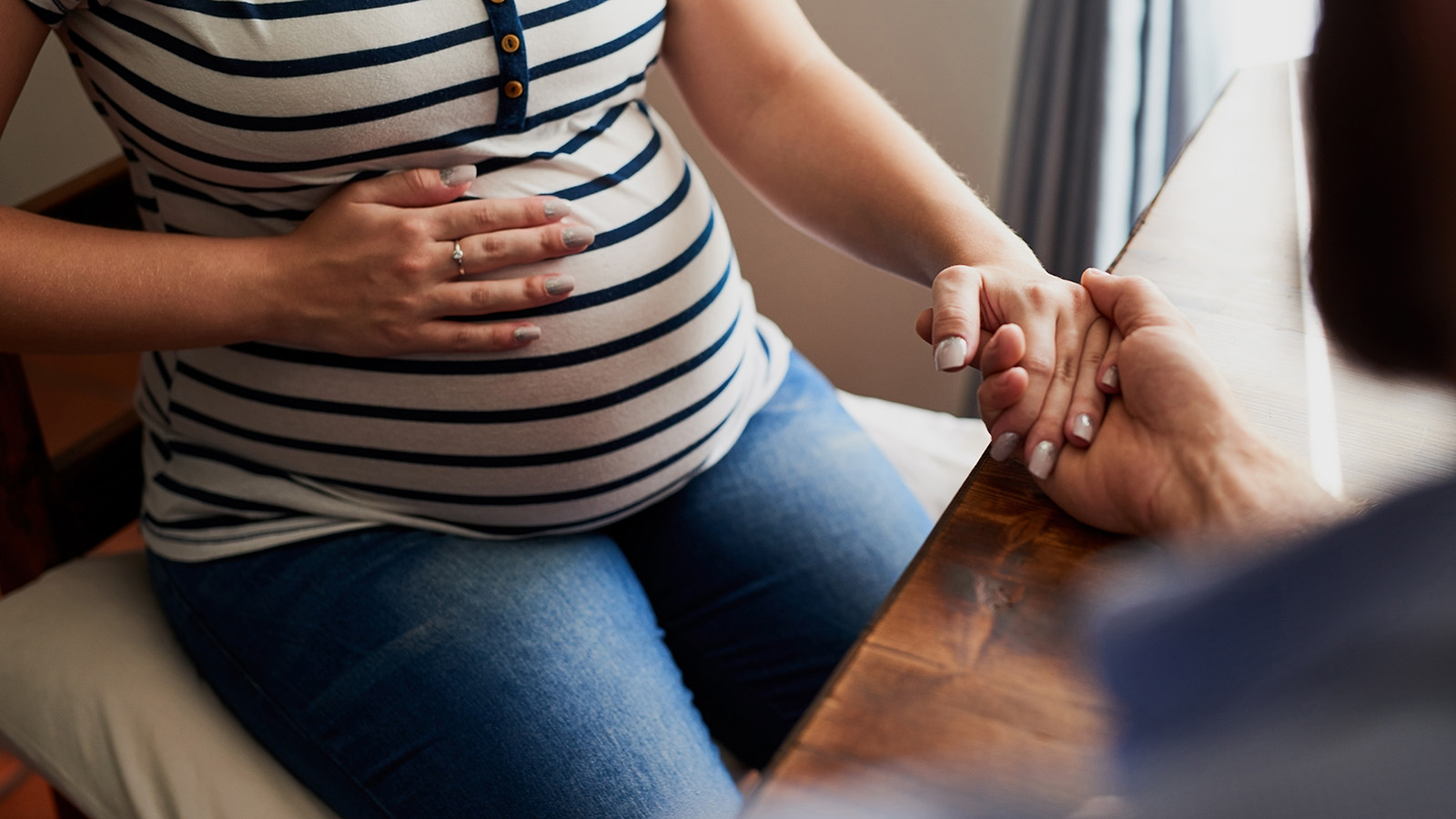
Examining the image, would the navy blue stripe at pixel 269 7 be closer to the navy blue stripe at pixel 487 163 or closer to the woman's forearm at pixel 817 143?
the navy blue stripe at pixel 487 163

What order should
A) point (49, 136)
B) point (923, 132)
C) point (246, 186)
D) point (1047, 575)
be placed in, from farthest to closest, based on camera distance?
point (923, 132), point (49, 136), point (246, 186), point (1047, 575)

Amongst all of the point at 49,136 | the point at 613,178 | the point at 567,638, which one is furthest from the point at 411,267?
the point at 49,136

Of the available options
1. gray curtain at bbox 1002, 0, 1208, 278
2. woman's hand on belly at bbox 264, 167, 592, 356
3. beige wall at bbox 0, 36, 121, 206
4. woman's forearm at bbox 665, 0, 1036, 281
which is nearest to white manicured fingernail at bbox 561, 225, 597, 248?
woman's hand on belly at bbox 264, 167, 592, 356

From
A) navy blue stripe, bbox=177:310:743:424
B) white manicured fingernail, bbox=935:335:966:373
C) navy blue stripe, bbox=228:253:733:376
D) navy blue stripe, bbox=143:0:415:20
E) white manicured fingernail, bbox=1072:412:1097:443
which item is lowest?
navy blue stripe, bbox=177:310:743:424

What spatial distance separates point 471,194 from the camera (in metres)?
0.75

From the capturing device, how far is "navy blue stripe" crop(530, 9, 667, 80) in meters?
0.74

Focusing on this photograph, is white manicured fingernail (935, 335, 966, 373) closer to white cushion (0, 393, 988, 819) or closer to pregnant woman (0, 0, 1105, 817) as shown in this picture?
pregnant woman (0, 0, 1105, 817)

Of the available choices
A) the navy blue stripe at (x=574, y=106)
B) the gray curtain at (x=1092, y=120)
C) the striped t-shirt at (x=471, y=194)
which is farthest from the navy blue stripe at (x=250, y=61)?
the gray curtain at (x=1092, y=120)

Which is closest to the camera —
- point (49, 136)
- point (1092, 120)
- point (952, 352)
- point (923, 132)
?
point (952, 352)

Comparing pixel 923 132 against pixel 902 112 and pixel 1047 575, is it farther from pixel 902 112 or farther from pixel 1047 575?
pixel 1047 575

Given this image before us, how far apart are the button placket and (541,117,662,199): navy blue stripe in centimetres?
6

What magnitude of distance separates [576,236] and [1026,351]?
1.04 feet

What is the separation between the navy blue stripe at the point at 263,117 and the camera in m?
0.67

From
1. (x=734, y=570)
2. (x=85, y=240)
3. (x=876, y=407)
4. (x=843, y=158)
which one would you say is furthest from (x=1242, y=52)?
(x=85, y=240)
